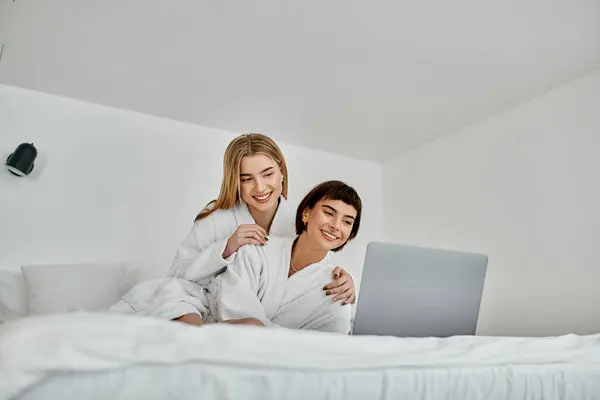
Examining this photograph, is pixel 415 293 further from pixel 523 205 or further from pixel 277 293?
pixel 523 205

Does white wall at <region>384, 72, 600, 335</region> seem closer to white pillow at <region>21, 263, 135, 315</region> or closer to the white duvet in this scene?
the white duvet

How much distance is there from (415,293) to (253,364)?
0.56 m

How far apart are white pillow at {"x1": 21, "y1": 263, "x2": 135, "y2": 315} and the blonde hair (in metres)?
0.31

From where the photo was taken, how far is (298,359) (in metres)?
0.68

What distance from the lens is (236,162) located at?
120 centimetres

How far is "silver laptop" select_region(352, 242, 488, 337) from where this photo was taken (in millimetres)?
1072

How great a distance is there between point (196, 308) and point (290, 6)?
86cm

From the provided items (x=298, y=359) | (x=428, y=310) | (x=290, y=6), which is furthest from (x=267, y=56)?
(x=298, y=359)

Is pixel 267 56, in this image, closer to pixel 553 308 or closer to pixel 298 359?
pixel 298 359

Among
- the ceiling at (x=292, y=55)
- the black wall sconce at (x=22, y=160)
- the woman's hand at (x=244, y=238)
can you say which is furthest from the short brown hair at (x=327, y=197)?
the black wall sconce at (x=22, y=160)

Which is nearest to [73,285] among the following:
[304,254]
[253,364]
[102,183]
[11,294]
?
[11,294]

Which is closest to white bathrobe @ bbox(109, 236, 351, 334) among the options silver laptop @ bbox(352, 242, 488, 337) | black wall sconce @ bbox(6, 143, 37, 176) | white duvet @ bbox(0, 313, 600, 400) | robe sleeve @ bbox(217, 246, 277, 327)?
robe sleeve @ bbox(217, 246, 277, 327)

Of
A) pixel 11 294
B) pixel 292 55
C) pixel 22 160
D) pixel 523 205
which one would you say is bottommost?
pixel 11 294

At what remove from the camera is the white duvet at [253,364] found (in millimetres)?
543
